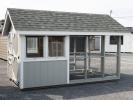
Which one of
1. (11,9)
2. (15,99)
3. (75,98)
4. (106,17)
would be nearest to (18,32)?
(11,9)

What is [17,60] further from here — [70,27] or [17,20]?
[70,27]

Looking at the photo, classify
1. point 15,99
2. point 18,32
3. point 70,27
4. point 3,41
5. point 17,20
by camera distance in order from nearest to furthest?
point 15,99, point 18,32, point 17,20, point 70,27, point 3,41

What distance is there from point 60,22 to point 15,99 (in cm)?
448

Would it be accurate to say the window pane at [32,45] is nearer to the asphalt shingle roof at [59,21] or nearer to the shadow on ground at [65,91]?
the asphalt shingle roof at [59,21]

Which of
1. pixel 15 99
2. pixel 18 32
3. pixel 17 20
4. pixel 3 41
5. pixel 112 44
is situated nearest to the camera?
pixel 15 99

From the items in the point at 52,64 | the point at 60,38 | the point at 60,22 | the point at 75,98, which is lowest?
the point at 75,98

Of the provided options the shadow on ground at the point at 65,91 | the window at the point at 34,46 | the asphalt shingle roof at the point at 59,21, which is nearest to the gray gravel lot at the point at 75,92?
the shadow on ground at the point at 65,91

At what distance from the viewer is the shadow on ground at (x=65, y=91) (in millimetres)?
10109

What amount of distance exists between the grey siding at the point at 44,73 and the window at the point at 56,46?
16.8 inches

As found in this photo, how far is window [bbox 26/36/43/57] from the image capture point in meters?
11.4

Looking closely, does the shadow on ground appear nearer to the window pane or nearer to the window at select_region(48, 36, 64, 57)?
the window at select_region(48, 36, 64, 57)

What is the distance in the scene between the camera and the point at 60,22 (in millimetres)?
12422

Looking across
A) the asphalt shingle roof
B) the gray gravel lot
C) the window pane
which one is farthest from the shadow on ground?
the asphalt shingle roof

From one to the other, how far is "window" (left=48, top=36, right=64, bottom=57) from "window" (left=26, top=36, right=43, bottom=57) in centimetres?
47
